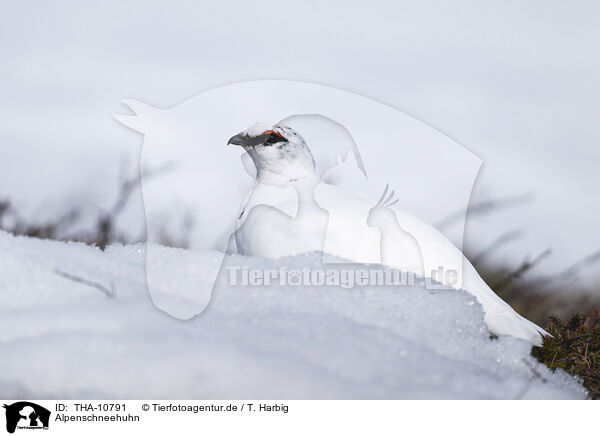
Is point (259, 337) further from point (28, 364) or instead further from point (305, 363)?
point (28, 364)

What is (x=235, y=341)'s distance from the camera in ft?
6.37

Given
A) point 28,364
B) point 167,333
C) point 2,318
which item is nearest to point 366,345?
point 167,333

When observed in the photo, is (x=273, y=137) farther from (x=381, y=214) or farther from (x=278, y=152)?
(x=381, y=214)

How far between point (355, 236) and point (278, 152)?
697mm

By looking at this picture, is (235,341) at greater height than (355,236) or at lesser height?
lesser

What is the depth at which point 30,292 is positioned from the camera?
2.07 m
